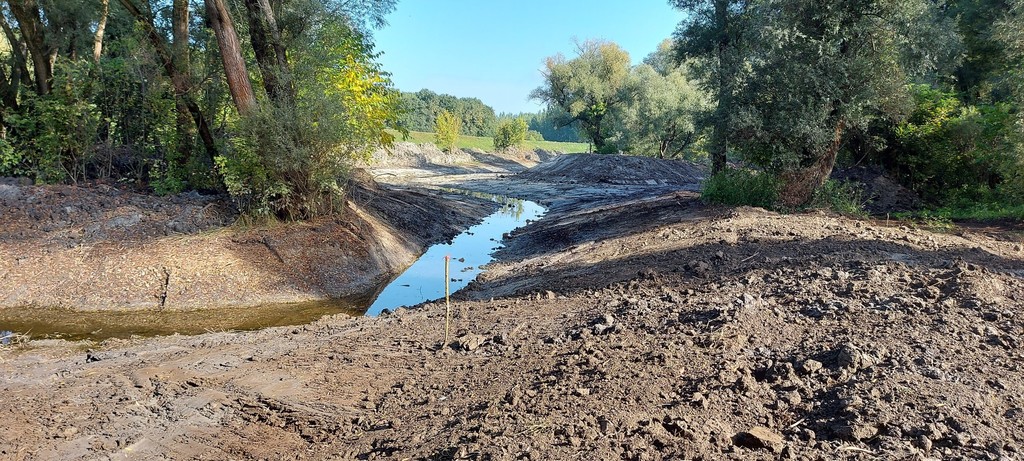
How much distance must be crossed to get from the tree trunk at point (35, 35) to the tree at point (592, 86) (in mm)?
40774

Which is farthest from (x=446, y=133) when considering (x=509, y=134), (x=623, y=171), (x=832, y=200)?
(x=832, y=200)

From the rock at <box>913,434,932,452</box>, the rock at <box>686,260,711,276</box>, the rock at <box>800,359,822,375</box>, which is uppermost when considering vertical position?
the rock at <box>686,260,711,276</box>

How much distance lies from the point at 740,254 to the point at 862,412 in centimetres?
574

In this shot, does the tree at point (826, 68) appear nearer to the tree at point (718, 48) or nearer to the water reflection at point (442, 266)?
the tree at point (718, 48)

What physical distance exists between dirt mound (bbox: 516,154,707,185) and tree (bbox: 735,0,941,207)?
21139mm

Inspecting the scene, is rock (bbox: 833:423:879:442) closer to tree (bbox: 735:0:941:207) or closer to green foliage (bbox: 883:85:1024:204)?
tree (bbox: 735:0:941:207)

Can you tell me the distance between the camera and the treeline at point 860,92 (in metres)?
13.6

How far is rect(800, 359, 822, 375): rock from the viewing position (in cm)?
466

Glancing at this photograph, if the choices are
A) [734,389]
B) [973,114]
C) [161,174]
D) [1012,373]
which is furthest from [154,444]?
[973,114]

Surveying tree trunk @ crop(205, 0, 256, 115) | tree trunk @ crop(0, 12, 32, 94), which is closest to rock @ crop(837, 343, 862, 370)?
tree trunk @ crop(205, 0, 256, 115)

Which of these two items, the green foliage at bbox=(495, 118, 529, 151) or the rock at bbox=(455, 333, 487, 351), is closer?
the rock at bbox=(455, 333, 487, 351)

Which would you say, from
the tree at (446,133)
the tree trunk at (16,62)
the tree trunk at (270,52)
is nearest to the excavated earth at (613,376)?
the tree trunk at (270,52)

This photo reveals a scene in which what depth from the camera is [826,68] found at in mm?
13703

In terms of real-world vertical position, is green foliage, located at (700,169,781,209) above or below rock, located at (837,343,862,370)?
above
